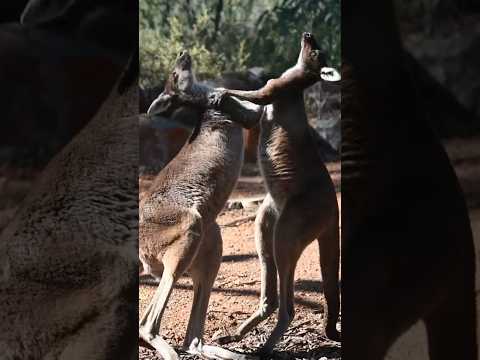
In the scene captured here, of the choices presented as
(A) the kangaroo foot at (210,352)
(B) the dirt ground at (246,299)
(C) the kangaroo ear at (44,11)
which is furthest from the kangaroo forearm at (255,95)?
(A) the kangaroo foot at (210,352)

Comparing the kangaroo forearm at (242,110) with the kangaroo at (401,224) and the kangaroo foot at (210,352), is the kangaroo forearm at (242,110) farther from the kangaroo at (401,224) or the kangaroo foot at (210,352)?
the kangaroo foot at (210,352)

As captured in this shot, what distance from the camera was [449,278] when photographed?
3.73 m

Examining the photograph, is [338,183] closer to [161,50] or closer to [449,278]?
[449,278]

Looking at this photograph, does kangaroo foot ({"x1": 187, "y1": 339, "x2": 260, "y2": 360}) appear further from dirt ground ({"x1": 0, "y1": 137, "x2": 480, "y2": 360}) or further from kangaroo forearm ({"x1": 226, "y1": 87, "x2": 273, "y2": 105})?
kangaroo forearm ({"x1": 226, "y1": 87, "x2": 273, "y2": 105})

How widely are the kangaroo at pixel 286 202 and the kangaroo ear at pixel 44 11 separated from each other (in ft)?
3.23

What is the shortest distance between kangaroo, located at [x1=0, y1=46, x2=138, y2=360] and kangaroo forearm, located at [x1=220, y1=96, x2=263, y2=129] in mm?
542

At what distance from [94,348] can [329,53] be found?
2201mm

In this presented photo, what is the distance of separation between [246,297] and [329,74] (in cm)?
143

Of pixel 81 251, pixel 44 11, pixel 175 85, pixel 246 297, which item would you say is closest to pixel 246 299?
pixel 246 297

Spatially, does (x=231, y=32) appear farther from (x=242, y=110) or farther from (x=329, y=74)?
(x=329, y=74)

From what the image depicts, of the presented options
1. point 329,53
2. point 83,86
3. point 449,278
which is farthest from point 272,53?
point 449,278

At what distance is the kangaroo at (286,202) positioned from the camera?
3814 mm

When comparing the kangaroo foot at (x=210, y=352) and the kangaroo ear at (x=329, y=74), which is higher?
the kangaroo ear at (x=329, y=74)

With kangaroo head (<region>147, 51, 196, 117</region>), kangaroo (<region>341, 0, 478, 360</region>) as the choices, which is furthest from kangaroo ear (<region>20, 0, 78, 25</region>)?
kangaroo (<region>341, 0, 478, 360</region>)
